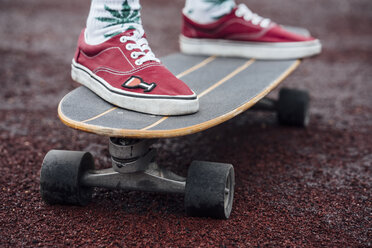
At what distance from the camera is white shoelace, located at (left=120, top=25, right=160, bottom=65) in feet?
5.53

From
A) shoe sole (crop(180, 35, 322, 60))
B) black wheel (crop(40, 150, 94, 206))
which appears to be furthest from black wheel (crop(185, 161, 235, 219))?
shoe sole (crop(180, 35, 322, 60))

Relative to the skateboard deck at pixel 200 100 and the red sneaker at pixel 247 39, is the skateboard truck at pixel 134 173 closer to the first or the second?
Result: the skateboard deck at pixel 200 100

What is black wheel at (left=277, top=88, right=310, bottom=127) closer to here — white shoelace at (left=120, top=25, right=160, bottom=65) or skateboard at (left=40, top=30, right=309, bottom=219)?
skateboard at (left=40, top=30, right=309, bottom=219)

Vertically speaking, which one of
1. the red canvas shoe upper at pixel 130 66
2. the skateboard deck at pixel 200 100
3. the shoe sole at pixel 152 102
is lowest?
the skateboard deck at pixel 200 100

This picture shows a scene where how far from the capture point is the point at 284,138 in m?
2.59

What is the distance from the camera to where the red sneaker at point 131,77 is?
1555 mm

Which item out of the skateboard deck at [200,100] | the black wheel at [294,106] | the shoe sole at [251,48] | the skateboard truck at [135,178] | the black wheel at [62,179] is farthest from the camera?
the black wheel at [294,106]

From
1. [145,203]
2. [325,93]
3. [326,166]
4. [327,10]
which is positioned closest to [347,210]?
[326,166]

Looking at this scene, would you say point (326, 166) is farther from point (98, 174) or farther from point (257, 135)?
point (98, 174)

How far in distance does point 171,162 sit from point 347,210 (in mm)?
883

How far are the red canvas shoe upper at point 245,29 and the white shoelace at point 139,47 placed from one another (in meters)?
0.81

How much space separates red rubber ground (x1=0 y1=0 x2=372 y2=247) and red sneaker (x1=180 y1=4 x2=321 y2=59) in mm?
496

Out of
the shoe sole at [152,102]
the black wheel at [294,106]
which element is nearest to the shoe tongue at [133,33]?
the shoe sole at [152,102]

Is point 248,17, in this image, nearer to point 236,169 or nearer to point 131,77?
point 236,169
